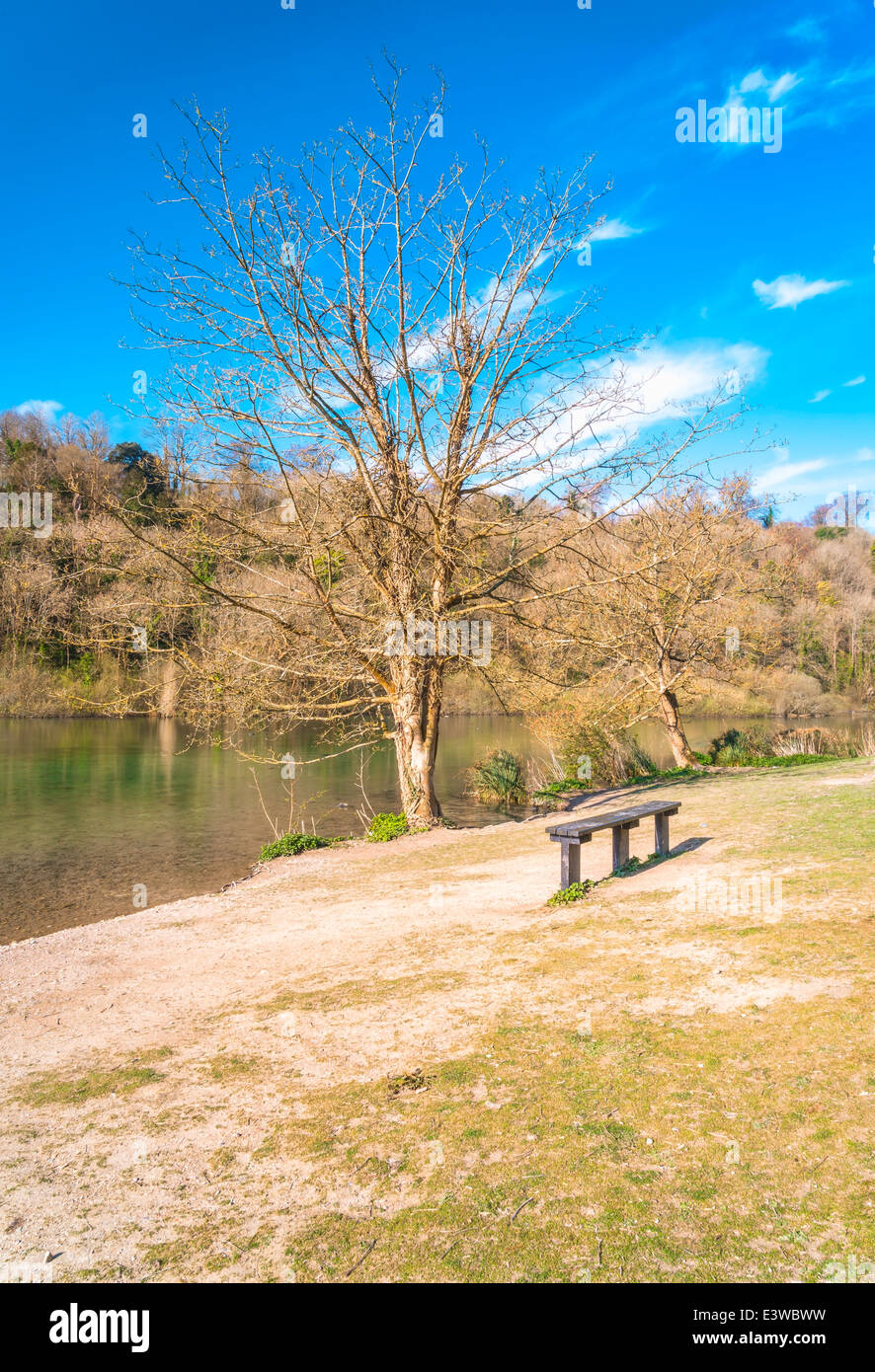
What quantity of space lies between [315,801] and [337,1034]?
16.3 metres

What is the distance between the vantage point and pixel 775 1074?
12.9 feet

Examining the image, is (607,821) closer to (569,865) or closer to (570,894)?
(569,865)

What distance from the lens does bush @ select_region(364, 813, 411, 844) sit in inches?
513

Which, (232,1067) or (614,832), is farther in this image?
(614,832)

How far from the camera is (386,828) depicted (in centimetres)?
1327

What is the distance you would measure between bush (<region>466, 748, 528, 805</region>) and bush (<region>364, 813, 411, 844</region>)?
7.87 meters

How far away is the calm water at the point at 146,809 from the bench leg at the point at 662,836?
734 centimetres

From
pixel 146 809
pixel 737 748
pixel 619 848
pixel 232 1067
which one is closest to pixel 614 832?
pixel 619 848

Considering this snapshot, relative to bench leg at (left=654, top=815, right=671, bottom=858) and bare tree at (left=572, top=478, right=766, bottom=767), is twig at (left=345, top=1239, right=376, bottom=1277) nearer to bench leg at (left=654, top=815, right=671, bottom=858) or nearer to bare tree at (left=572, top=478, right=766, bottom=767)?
bench leg at (left=654, top=815, right=671, bottom=858)

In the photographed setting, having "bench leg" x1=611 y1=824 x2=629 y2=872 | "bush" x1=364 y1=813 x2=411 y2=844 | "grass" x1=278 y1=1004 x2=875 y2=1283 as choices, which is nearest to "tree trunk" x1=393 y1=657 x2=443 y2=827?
"bush" x1=364 y1=813 x2=411 y2=844

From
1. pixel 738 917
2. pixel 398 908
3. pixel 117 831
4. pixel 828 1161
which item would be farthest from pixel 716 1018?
pixel 117 831

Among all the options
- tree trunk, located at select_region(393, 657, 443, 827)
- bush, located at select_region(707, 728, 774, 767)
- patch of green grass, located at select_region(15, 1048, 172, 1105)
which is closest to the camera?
patch of green grass, located at select_region(15, 1048, 172, 1105)

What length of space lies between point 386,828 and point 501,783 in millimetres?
8560
